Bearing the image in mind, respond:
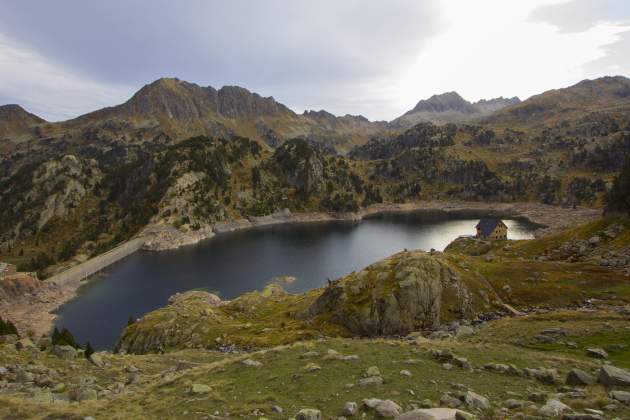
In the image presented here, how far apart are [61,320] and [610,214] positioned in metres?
118

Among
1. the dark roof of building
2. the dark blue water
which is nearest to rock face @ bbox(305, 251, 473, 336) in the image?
the dark blue water

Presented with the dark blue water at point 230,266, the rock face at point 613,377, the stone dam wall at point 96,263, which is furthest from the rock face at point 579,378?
the stone dam wall at point 96,263

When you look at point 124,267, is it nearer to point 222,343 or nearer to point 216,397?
point 222,343

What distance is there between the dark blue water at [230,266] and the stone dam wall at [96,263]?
3522 mm

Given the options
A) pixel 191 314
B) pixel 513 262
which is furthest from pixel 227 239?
pixel 513 262

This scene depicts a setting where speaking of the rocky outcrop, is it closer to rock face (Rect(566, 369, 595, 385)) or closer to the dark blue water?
the dark blue water

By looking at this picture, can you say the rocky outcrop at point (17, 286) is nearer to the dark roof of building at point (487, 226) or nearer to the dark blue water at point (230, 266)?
the dark blue water at point (230, 266)

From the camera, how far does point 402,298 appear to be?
154ft

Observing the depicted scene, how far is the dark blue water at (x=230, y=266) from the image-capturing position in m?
94.6

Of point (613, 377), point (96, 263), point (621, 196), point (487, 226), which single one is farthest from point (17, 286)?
point (621, 196)

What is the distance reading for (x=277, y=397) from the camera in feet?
63.4

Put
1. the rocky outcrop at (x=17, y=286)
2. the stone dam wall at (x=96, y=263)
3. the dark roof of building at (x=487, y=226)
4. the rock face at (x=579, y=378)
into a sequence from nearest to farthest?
the rock face at (x=579, y=378) < the rocky outcrop at (x=17, y=286) < the stone dam wall at (x=96, y=263) < the dark roof of building at (x=487, y=226)

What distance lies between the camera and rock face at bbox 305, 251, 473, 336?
4619cm

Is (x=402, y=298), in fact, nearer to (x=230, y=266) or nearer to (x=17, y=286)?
(x=230, y=266)
